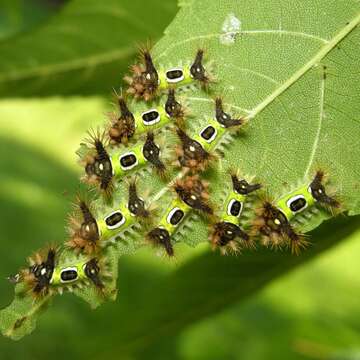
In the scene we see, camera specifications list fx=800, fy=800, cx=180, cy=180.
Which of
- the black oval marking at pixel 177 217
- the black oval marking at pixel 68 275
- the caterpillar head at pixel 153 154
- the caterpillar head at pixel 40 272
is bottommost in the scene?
the caterpillar head at pixel 40 272

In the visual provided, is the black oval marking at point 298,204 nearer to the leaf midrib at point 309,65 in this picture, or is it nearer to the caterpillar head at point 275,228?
the caterpillar head at point 275,228

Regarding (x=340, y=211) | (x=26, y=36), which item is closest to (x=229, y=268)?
(x=340, y=211)

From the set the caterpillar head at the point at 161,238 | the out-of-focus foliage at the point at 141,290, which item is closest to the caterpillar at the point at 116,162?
the caterpillar head at the point at 161,238

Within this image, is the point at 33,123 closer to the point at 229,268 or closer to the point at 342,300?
the point at 342,300

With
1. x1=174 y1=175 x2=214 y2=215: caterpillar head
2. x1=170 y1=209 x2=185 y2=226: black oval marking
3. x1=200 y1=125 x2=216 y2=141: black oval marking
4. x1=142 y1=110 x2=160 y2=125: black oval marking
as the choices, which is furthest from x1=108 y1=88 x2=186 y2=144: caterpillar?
x1=170 y1=209 x2=185 y2=226: black oval marking

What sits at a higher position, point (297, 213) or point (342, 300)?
point (297, 213)

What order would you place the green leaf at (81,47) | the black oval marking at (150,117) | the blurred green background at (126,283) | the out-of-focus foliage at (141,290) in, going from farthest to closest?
the green leaf at (81,47) < the blurred green background at (126,283) < the out-of-focus foliage at (141,290) < the black oval marking at (150,117)
